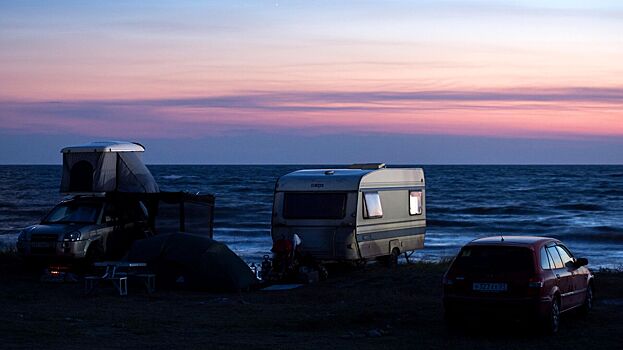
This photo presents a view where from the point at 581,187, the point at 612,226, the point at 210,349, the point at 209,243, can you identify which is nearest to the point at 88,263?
the point at 209,243

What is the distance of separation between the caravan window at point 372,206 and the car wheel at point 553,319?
26.6 feet

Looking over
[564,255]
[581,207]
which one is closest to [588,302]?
[564,255]

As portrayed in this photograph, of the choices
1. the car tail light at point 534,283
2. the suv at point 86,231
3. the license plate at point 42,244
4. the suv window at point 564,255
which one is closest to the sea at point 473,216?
the suv at point 86,231

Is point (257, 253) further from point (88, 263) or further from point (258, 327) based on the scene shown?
point (258, 327)

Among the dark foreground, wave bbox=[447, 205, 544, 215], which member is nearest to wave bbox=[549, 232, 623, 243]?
wave bbox=[447, 205, 544, 215]

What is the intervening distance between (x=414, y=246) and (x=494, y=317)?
10829mm

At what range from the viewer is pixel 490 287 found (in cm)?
1277

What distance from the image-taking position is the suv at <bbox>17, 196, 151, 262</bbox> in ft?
70.4

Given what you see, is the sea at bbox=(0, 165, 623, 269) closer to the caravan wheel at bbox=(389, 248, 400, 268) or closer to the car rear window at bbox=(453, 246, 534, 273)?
the caravan wheel at bbox=(389, 248, 400, 268)

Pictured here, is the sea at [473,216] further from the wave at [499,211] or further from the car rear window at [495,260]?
the car rear window at [495,260]

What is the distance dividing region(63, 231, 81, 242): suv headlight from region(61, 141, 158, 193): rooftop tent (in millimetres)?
1533

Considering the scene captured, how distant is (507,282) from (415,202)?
432 inches

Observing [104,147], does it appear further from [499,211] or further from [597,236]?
[499,211]

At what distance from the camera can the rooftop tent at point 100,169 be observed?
75.0ft
